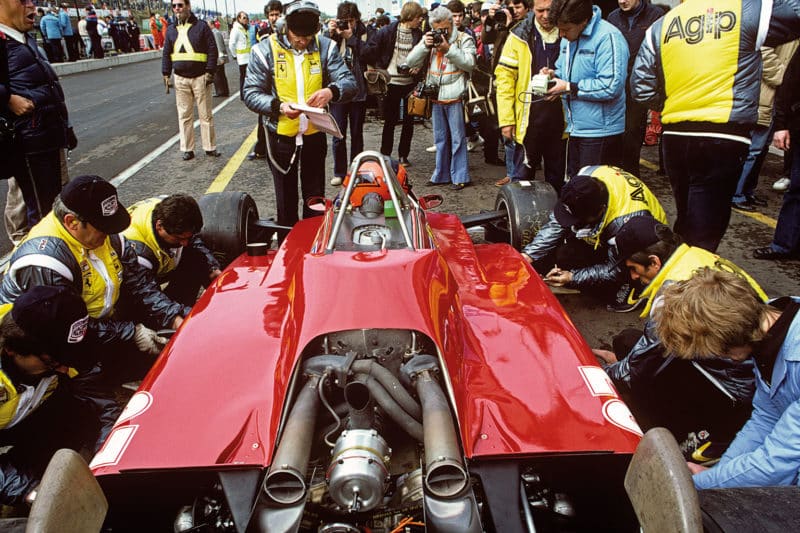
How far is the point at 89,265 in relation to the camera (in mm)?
3053

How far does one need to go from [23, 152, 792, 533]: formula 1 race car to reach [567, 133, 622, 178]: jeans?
2.28 m

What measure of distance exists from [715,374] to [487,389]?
1.09 m

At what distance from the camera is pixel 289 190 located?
5074 mm

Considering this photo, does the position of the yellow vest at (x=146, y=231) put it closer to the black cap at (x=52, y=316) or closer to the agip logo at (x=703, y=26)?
the black cap at (x=52, y=316)

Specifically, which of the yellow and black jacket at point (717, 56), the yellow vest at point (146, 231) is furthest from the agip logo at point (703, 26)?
the yellow vest at point (146, 231)

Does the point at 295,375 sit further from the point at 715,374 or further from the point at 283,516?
the point at 715,374

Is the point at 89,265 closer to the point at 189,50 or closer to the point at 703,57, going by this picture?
the point at 703,57

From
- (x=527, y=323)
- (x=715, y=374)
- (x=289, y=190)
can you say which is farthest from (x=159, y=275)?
(x=715, y=374)

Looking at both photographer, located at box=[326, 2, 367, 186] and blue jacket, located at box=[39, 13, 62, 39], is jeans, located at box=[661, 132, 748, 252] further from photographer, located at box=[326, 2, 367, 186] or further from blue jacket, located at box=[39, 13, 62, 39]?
blue jacket, located at box=[39, 13, 62, 39]

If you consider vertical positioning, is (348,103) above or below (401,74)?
below

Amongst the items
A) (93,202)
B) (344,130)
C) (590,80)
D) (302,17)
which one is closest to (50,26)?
(344,130)

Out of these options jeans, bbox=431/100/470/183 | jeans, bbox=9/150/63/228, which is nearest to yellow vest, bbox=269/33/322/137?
jeans, bbox=9/150/63/228

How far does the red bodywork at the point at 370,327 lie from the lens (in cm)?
213

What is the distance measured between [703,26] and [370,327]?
304cm
